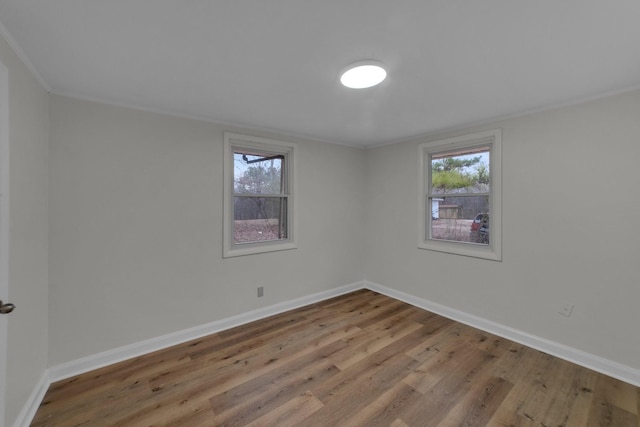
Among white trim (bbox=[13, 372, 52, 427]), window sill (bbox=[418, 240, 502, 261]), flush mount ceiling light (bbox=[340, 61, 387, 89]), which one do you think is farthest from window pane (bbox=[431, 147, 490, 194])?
white trim (bbox=[13, 372, 52, 427])

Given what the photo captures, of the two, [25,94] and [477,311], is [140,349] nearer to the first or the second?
[25,94]

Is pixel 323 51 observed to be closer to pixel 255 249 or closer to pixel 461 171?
pixel 255 249

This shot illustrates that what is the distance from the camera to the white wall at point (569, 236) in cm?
222

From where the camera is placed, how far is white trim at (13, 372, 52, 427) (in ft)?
5.53

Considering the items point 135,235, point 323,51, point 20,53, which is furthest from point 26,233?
point 323,51

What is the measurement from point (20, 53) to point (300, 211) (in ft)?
8.95

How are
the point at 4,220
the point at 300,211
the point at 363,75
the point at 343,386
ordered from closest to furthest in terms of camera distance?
the point at 4,220, the point at 363,75, the point at 343,386, the point at 300,211

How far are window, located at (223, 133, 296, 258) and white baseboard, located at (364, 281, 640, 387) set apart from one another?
1995mm

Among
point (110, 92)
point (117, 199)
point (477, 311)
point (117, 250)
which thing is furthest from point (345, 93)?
point (477, 311)

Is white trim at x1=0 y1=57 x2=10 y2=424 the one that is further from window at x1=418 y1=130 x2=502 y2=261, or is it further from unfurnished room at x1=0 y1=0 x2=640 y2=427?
window at x1=418 y1=130 x2=502 y2=261

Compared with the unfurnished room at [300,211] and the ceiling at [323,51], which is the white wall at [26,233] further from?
the ceiling at [323,51]

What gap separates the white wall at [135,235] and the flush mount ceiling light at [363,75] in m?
1.67

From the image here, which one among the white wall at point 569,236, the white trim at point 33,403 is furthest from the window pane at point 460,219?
the white trim at point 33,403

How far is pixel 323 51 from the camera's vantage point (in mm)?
1663
